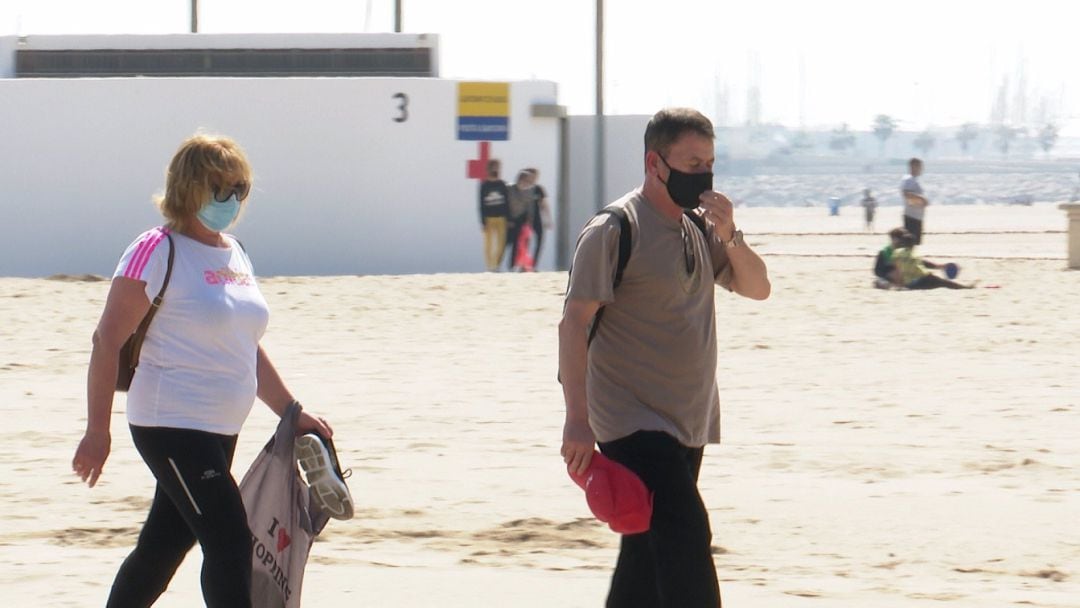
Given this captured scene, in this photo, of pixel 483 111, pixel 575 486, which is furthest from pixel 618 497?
pixel 483 111

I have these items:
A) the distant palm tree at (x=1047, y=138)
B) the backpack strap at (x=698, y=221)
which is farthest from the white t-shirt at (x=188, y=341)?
the distant palm tree at (x=1047, y=138)

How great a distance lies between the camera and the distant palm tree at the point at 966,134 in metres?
175

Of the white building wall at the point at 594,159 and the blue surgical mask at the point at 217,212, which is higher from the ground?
the blue surgical mask at the point at 217,212

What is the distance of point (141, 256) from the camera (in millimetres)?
4473

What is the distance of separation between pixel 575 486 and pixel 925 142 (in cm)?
17281

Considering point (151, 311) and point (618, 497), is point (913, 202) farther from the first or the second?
point (151, 311)

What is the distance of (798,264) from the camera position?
2612cm

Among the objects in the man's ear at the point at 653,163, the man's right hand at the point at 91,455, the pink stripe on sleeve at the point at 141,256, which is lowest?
the man's right hand at the point at 91,455

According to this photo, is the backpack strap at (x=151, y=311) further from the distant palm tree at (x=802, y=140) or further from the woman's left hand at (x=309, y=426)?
the distant palm tree at (x=802, y=140)

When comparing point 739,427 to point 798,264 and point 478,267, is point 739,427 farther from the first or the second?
point 798,264

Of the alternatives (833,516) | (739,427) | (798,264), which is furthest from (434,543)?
(798,264)

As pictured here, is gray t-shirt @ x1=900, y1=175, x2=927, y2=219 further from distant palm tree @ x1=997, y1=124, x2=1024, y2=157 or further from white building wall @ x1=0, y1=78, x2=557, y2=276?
distant palm tree @ x1=997, y1=124, x2=1024, y2=157

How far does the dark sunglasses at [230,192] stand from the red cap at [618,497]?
1.12m

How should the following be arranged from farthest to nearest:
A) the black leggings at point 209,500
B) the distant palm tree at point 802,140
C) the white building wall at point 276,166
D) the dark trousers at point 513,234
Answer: the distant palm tree at point 802,140
the dark trousers at point 513,234
the white building wall at point 276,166
the black leggings at point 209,500
